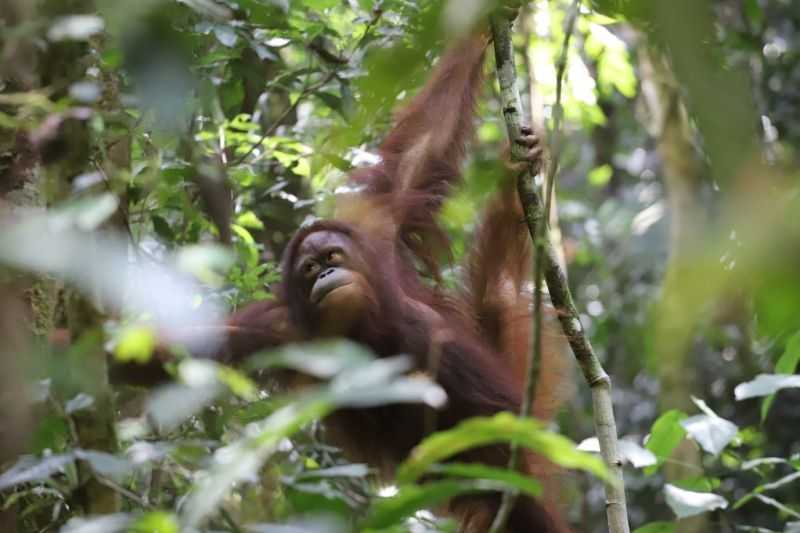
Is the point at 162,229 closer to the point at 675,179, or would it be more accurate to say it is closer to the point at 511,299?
the point at 511,299

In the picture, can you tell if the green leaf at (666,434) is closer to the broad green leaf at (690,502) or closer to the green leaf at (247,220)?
the broad green leaf at (690,502)

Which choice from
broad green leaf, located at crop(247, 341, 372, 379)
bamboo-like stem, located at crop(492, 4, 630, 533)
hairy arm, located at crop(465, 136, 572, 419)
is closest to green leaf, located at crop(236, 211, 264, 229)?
hairy arm, located at crop(465, 136, 572, 419)

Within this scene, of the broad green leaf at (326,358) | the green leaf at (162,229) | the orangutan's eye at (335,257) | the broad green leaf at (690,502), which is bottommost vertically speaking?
the broad green leaf at (690,502)

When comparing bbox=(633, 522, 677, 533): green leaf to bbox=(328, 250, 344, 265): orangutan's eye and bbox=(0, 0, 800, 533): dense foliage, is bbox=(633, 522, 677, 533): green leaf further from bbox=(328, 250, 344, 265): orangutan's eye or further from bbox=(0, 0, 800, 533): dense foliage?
bbox=(328, 250, 344, 265): orangutan's eye

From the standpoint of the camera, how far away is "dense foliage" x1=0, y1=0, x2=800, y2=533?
2.40 ft

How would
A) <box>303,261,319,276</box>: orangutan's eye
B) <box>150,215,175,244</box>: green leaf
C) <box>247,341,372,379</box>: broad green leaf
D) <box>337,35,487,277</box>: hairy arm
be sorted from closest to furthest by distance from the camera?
<box>247,341,372,379</box>: broad green leaf
<box>150,215,175,244</box>: green leaf
<box>303,261,319,276</box>: orangutan's eye
<box>337,35,487,277</box>: hairy arm

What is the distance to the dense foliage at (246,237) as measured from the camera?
73 centimetres

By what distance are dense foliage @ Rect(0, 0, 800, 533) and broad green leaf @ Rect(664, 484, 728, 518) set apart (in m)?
0.01

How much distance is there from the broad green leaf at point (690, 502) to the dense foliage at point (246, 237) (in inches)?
0.5

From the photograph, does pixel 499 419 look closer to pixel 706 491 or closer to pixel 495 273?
pixel 706 491

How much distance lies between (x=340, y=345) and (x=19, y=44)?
77 cm

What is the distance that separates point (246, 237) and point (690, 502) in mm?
1756

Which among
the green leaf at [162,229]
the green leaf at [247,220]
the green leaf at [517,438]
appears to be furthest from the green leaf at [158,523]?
the green leaf at [247,220]

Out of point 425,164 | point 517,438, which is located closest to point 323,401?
point 517,438
